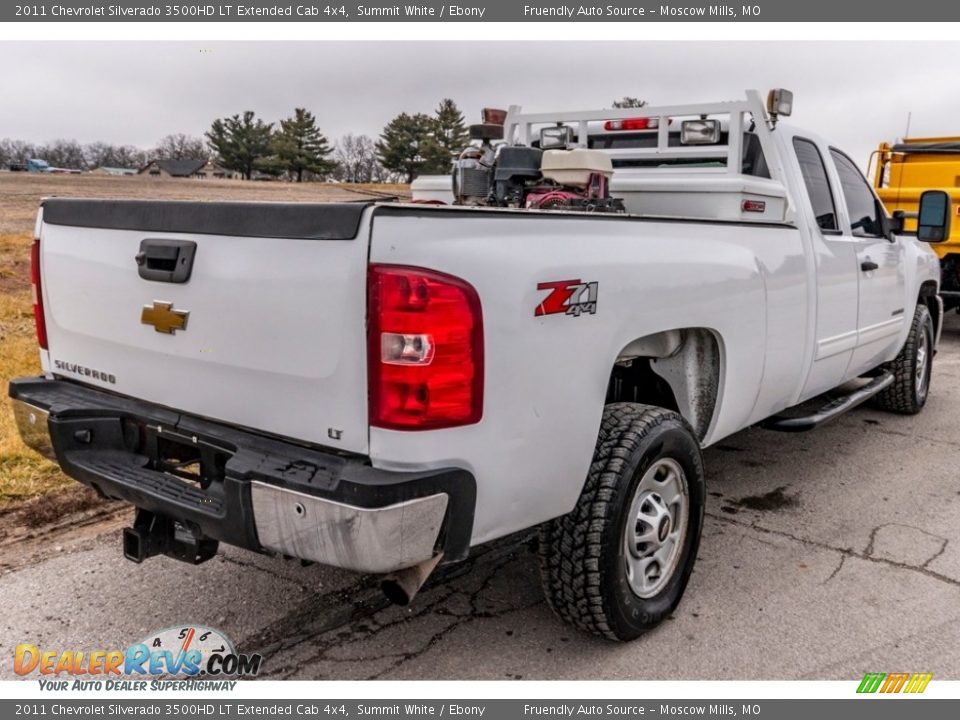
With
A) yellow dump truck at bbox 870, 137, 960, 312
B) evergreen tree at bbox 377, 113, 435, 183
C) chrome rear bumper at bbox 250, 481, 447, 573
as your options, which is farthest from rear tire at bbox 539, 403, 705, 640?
evergreen tree at bbox 377, 113, 435, 183

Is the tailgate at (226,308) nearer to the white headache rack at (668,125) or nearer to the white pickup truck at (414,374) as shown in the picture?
the white pickup truck at (414,374)

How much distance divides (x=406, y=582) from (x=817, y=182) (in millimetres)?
3564

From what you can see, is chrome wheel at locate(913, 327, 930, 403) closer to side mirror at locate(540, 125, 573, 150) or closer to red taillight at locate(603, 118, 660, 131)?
red taillight at locate(603, 118, 660, 131)

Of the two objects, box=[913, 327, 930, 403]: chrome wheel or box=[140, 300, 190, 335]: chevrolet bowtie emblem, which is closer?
box=[140, 300, 190, 335]: chevrolet bowtie emblem

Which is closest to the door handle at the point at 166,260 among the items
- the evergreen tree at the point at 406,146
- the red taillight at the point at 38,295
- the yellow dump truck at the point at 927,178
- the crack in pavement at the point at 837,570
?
the red taillight at the point at 38,295

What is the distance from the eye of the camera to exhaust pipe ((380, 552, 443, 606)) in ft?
8.18

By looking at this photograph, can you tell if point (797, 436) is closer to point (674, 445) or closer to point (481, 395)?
point (674, 445)

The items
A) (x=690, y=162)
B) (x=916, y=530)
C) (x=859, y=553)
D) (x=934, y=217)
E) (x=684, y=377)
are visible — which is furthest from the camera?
(x=934, y=217)

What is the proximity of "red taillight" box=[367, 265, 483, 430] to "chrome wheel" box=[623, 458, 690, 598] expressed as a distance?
3.28 feet

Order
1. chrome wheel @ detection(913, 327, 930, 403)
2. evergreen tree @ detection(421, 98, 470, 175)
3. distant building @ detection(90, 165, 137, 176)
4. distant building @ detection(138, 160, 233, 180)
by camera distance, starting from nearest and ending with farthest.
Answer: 1. chrome wheel @ detection(913, 327, 930, 403)
2. evergreen tree @ detection(421, 98, 470, 175)
3. distant building @ detection(90, 165, 137, 176)
4. distant building @ detection(138, 160, 233, 180)

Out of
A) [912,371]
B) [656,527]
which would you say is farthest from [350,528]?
[912,371]

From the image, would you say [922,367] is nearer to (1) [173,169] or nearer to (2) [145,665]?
(2) [145,665]

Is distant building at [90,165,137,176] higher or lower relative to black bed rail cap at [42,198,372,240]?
higher

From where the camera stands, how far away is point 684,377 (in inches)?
143
